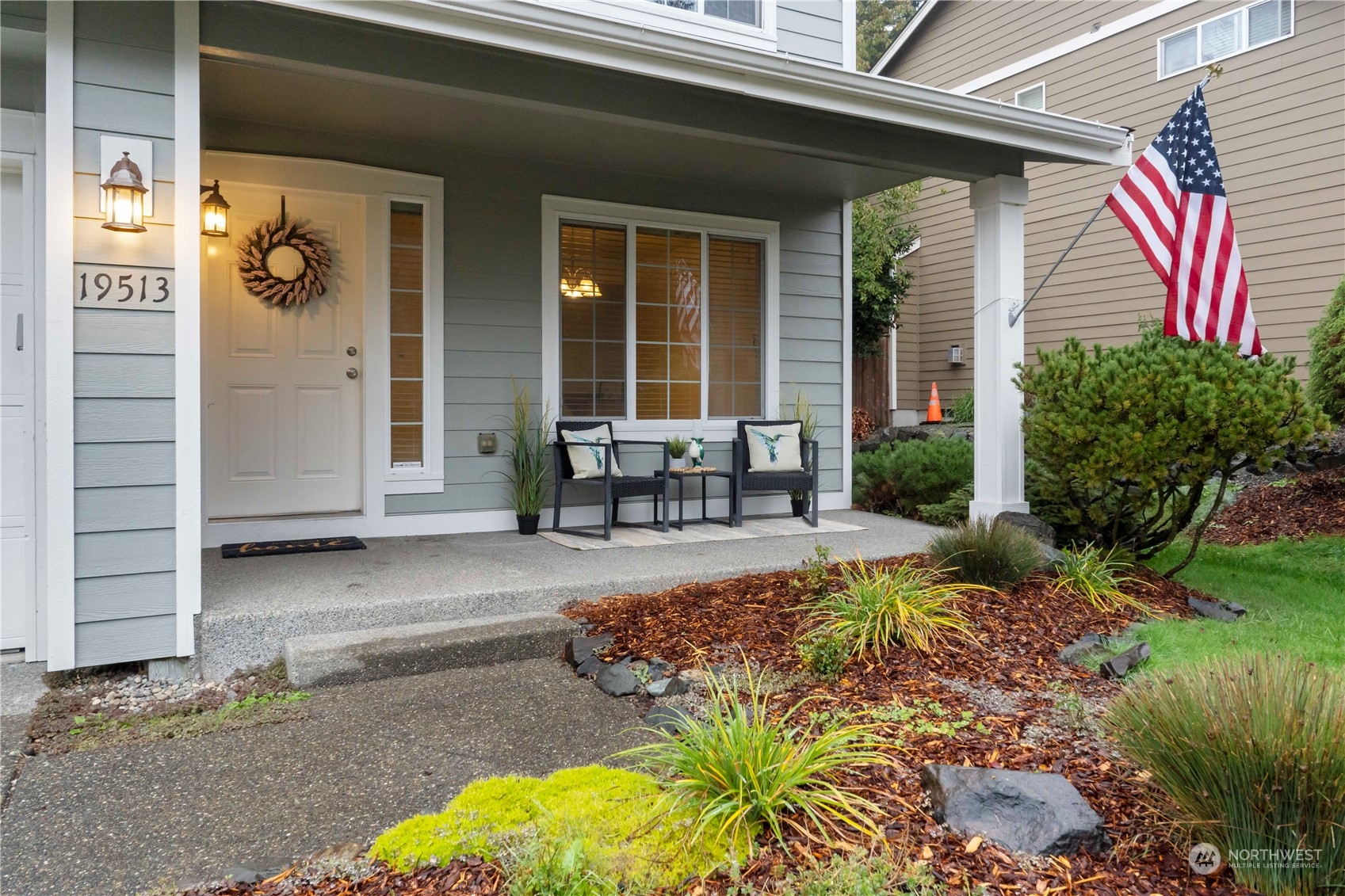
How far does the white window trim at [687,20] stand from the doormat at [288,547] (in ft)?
10.8

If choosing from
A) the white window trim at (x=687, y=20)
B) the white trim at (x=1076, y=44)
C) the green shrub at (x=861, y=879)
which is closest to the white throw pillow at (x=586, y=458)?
the white window trim at (x=687, y=20)

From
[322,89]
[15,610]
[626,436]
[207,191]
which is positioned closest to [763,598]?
[626,436]

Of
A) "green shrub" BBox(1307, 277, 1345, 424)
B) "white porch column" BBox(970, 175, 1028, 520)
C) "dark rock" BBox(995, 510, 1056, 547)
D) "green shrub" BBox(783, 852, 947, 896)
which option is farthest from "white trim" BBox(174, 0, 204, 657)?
"green shrub" BBox(1307, 277, 1345, 424)

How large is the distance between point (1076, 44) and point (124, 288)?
378 inches

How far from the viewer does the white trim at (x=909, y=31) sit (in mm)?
10805

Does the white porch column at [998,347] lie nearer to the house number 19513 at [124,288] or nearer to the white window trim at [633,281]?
the white window trim at [633,281]

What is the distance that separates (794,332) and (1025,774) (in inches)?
189

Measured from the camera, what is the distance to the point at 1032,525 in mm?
4863

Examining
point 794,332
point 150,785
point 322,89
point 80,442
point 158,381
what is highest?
point 322,89

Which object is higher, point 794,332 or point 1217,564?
point 794,332

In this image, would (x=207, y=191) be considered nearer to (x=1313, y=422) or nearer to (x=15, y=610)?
(x=15, y=610)

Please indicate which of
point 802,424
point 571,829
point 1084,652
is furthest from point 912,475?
point 571,829

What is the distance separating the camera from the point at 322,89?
4203 millimetres

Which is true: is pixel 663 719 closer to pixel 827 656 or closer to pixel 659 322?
pixel 827 656
